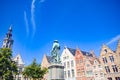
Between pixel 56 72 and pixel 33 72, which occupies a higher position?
pixel 33 72

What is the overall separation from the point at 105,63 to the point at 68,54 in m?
13.7

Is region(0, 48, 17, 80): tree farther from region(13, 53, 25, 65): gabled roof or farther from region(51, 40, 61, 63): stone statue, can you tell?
region(13, 53, 25, 65): gabled roof

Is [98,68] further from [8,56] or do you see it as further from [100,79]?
[8,56]

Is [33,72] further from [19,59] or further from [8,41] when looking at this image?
[8,41]

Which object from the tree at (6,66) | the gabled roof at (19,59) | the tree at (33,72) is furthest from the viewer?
the gabled roof at (19,59)

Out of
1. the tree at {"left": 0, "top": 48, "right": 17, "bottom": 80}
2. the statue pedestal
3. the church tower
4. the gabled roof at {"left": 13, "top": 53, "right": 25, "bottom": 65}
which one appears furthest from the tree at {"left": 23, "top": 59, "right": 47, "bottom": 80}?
the church tower

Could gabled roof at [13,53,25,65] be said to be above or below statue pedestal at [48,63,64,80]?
above

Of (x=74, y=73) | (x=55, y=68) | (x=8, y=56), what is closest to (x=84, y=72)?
(x=74, y=73)

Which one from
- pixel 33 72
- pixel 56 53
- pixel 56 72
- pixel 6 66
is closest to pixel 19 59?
pixel 33 72

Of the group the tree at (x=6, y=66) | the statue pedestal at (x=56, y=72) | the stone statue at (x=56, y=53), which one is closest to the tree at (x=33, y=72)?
the tree at (x=6, y=66)

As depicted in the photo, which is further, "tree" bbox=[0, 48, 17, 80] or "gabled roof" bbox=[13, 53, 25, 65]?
"gabled roof" bbox=[13, 53, 25, 65]

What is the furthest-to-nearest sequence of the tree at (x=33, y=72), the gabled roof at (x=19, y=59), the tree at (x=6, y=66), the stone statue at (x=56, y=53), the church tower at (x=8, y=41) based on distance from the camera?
1. the gabled roof at (x=19, y=59)
2. the church tower at (x=8, y=41)
3. the tree at (x=33, y=72)
4. the tree at (x=6, y=66)
5. the stone statue at (x=56, y=53)

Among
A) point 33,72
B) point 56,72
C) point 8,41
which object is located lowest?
point 56,72

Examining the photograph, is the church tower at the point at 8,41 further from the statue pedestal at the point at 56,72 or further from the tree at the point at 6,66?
the statue pedestal at the point at 56,72
